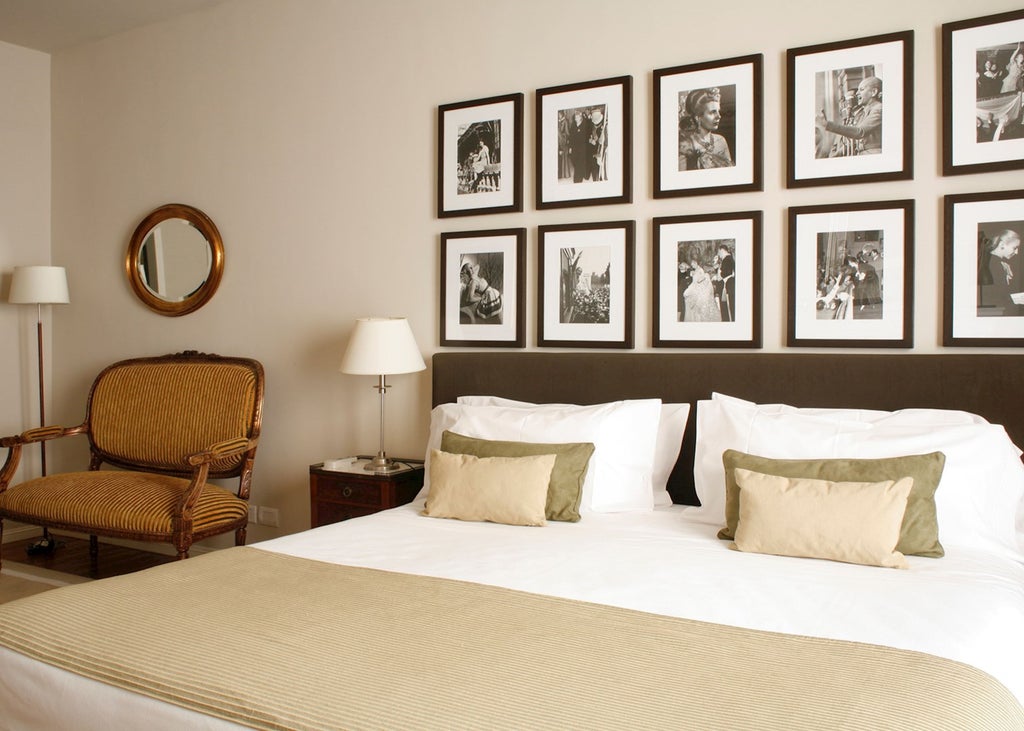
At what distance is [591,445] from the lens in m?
2.91

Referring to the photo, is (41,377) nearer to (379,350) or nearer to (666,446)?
(379,350)

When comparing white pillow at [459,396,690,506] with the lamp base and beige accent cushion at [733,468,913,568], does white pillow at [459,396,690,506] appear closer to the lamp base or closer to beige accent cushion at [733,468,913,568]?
beige accent cushion at [733,468,913,568]

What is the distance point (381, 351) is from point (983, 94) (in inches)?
93.7

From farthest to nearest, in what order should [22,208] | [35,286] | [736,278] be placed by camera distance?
[22,208] < [35,286] < [736,278]

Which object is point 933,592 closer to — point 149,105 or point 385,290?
point 385,290

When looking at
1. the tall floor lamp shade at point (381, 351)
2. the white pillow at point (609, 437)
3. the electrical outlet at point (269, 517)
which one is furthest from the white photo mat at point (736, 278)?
the electrical outlet at point (269, 517)

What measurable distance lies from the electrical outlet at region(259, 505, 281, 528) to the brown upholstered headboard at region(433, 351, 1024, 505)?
1261mm

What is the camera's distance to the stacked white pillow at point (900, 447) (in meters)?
2.40

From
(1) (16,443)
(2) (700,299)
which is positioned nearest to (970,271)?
(2) (700,299)

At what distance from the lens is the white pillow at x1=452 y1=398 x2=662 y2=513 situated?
2.95 m

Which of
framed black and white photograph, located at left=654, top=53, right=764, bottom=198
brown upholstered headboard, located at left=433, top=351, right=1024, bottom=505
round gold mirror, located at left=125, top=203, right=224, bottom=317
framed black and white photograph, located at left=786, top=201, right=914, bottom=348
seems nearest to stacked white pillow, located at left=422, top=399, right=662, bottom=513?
brown upholstered headboard, located at left=433, top=351, right=1024, bottom=505

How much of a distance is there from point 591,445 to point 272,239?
2.26 m

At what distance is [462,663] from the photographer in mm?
1549

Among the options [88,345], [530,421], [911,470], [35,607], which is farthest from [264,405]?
[911,470]
